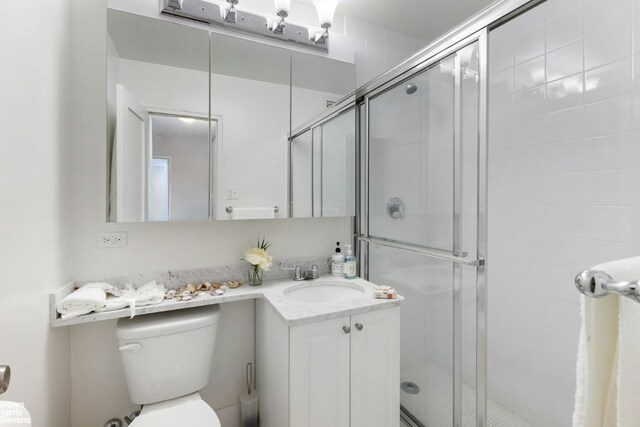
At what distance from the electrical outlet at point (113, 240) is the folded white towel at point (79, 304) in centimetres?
25

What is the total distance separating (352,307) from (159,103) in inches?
49.4

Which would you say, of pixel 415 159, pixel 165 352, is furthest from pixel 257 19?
pixel 165 352

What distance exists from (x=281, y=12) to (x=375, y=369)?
1.79 m

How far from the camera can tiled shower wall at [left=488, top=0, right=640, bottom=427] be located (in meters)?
1.34

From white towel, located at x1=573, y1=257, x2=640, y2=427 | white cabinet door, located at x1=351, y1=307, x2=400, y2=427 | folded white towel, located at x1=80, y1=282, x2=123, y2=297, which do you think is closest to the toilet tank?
folded white towel, located at x1=80, y1=282, x2=123, y2=297

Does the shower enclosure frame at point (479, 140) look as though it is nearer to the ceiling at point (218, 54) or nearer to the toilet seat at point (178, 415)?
the ceiling at point (218, 54)

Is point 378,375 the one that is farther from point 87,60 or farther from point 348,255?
point 87,60

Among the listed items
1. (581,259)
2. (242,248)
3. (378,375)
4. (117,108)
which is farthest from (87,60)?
(581,259)

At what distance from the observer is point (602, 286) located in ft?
1.72

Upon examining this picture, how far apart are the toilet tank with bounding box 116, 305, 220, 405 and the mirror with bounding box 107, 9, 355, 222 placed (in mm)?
456

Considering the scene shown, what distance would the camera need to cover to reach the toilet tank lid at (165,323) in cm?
127

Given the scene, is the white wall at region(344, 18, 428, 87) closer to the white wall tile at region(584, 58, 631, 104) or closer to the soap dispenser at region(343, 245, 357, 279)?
the white wall tile at region(584, 58, 631, 104)

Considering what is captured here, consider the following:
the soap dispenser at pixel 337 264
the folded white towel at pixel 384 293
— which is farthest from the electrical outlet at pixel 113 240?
the folded white towel at pixel 384 293

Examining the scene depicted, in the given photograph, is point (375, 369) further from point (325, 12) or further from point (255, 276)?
point (325, 12)
